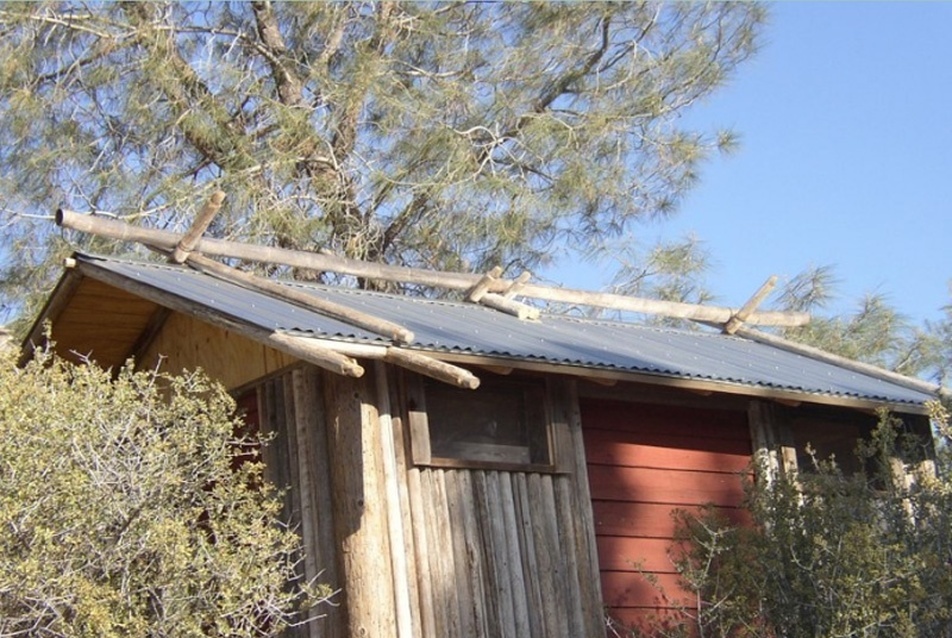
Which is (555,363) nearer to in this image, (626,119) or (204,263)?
(204,263)

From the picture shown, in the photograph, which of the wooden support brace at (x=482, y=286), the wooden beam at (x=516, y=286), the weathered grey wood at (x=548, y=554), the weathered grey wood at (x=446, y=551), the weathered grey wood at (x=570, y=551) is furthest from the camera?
the wooden beam at (x=516, y=286)

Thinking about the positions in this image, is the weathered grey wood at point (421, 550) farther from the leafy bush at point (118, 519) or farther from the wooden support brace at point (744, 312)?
the wooden support brace at point (744, 312)

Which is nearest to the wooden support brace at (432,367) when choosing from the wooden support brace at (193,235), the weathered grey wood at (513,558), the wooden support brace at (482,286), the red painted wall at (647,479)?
the weathered grey wood at (513,558)

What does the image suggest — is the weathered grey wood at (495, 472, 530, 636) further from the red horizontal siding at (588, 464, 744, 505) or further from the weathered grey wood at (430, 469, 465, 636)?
the red horizontal siding at (588, 464, 744, 505)

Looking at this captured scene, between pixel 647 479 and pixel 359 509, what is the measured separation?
8.75 ft

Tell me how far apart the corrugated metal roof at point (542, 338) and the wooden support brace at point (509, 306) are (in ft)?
0.33

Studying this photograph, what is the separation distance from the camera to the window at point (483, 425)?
940cm

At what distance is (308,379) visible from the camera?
9.34 metres

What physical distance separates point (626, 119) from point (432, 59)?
90.9 inches

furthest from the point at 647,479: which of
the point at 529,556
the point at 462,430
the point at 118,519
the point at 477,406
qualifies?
the point at 118,519

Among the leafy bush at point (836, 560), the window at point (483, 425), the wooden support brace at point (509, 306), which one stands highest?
the wooden support brace at point (509, 306)

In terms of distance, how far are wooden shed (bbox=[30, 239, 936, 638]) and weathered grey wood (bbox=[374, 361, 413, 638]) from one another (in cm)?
1

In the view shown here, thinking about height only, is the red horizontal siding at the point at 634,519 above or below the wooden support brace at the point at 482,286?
below

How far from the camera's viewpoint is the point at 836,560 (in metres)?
8.54
